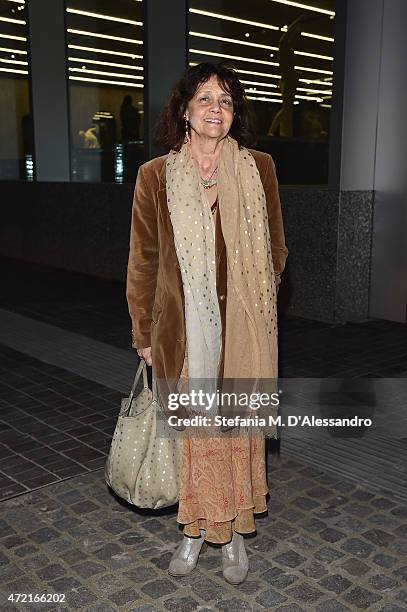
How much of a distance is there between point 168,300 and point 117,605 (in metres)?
1.36

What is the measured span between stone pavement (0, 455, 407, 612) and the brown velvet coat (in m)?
0.83

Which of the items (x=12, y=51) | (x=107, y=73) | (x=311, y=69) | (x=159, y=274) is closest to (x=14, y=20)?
(x=12, y=51)

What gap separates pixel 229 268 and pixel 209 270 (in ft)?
0.28

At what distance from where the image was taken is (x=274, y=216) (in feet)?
10.5

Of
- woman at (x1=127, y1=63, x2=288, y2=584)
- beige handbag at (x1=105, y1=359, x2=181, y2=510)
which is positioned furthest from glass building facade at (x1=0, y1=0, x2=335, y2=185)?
beige handbag at (x1=105, y1=359, x2=181, y2=510)

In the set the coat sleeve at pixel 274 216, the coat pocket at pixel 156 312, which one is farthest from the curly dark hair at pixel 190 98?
the coat pocket at pixel 156 312

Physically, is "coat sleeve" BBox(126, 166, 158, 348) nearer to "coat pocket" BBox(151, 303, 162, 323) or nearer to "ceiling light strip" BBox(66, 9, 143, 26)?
"coat pocket" BBox(151, 303, 162, 323)

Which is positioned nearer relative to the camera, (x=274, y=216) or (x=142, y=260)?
(x=142, y=260)

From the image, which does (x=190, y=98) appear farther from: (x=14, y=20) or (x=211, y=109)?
(x=14, y=20)

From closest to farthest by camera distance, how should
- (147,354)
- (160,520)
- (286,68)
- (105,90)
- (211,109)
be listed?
(211,109)
(147,354)
(160,520)
(286,68)
(105,90)

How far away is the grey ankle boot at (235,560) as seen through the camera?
314 centimetres

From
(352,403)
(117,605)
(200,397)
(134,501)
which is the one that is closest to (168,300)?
(200,397)

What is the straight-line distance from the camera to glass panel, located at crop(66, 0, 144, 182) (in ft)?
38.7

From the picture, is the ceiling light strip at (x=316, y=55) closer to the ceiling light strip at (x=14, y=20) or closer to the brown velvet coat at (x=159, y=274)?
the brown velvet coat at (x=159, y=274)
